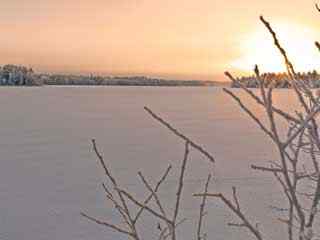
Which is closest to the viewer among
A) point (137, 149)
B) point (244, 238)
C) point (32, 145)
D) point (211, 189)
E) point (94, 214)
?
point (244, 238)

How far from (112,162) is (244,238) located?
3874mm

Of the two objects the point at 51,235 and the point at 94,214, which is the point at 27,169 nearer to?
the point at 94,214

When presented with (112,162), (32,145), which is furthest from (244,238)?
(32,145)

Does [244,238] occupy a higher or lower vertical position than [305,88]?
lower

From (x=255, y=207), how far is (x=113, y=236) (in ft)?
5.47

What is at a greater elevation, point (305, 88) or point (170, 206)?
point (305, 88)

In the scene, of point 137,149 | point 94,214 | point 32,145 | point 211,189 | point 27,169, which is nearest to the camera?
point 94,214

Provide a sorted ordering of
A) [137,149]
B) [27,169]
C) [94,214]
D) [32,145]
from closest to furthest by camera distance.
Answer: [94,214] < [27,169] < [137,149] < [32,145]

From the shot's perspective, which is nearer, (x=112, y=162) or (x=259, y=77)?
(x=259, y=77)

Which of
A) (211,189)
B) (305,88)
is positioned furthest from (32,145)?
(305,88)

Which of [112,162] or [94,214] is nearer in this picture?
[94,214]

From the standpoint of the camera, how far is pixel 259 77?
1.29ft

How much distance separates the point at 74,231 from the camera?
4691 millimetres

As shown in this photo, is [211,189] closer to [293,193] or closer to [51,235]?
[51,235]
